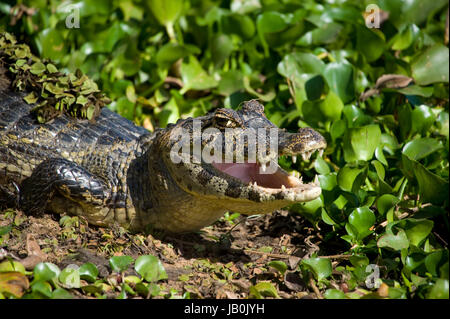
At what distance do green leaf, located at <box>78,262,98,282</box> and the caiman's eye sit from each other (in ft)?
4.41

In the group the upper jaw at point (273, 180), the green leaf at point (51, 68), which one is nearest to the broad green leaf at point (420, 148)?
the upper jaw at point (273, 180)

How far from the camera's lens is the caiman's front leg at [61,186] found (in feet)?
13.7

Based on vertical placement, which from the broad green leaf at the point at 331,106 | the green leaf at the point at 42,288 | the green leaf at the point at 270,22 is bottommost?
the green leaf at the point at 42,288

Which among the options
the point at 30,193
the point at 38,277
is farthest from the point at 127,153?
the point at 38,277

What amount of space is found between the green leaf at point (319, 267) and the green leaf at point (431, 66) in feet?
9.30

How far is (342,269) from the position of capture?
3.90 m

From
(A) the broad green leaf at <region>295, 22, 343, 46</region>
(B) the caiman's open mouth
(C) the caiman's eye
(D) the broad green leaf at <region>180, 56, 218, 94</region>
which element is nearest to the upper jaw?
(B) the caiman's open mouth

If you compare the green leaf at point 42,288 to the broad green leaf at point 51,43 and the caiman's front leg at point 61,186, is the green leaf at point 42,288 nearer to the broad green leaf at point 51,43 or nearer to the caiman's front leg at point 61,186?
the caiman's front leg at point 61,186

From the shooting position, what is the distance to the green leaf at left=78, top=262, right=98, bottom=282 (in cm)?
349

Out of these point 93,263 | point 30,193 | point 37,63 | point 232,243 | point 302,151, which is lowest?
point 232,243

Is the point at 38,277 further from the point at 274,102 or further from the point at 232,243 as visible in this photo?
the point at 274,102

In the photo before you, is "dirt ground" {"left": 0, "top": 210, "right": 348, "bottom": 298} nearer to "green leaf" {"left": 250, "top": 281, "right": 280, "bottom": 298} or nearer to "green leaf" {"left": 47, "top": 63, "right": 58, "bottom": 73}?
"green leaf" {"left": 250, "top": 281, "right": 280, "bottom": 298}

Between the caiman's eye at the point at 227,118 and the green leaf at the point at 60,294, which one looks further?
the caiman's eye at the point at 227,118

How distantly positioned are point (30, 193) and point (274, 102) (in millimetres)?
2772
